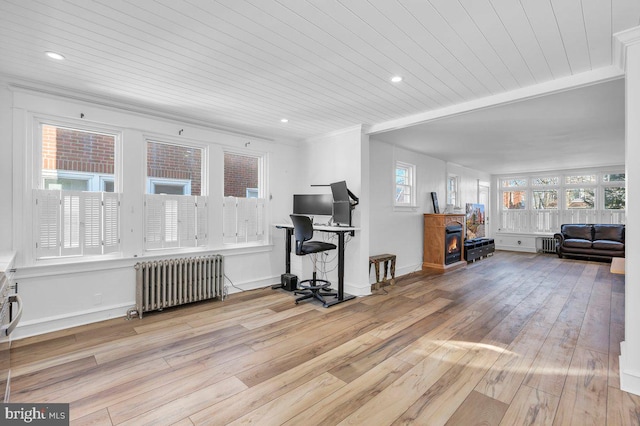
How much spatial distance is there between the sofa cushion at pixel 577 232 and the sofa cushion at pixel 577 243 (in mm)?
141

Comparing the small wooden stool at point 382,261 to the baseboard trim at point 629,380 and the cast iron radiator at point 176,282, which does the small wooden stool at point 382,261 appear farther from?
the baseboard trim at point 629,380

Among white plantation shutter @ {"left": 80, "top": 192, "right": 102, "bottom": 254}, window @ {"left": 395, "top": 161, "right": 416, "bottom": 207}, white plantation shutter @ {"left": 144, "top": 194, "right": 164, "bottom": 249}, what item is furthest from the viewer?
window @ {"left": 395, "top": 161, "right": 416, "bottom": 207}

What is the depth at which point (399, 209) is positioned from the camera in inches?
226

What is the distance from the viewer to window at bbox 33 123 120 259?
311cm

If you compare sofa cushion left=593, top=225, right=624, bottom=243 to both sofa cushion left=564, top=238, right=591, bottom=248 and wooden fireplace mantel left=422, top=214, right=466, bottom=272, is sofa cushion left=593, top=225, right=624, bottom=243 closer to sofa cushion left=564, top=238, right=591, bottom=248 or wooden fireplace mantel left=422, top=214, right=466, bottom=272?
sofa cushion left=564, top=238, right=591, bottom=248

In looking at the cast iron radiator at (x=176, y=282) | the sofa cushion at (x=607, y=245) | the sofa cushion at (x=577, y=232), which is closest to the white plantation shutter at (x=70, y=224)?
the cast iron radiator at (x=176, y=282)

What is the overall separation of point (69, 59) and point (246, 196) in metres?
2.68

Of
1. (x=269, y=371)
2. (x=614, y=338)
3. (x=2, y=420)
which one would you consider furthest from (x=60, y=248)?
(x=614, y=338)

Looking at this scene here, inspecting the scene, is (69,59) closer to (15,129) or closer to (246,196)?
(15,129)

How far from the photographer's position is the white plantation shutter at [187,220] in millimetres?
4043

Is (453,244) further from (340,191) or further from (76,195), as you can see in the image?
(76,195)

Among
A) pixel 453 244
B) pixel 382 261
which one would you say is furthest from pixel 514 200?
pixel 382 261

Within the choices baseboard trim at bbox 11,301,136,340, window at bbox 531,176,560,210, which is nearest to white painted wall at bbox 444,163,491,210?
window at bbox 531,176,560,210

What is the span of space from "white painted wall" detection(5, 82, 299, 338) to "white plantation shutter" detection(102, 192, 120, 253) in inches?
2.8
